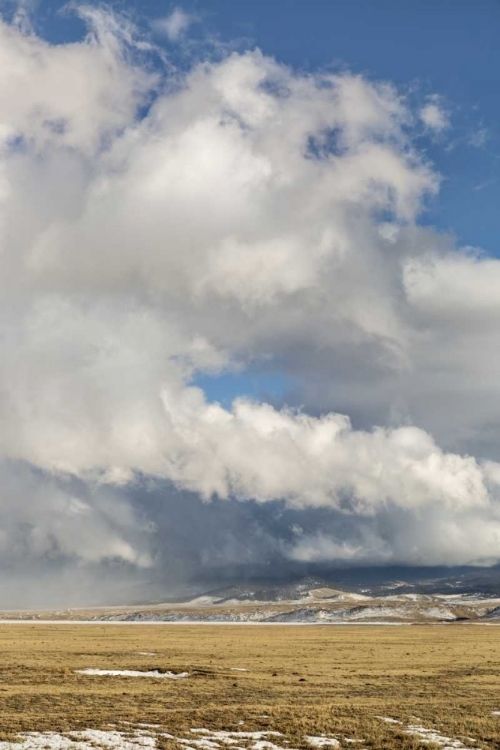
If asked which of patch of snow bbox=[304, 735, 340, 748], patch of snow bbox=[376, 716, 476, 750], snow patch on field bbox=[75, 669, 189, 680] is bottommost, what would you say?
snow patch on field bbox=[75, 669, 189, 680]

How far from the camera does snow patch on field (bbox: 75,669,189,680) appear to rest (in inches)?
2434

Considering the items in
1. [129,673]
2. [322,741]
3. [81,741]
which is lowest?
[129,673]

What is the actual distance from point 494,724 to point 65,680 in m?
35.3

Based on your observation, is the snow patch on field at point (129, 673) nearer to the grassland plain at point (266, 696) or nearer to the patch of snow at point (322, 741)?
the grassland plain at point (266, 696)

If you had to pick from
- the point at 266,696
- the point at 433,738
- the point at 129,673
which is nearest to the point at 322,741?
the point at 433,738

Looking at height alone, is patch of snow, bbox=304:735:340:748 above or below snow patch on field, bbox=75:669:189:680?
above

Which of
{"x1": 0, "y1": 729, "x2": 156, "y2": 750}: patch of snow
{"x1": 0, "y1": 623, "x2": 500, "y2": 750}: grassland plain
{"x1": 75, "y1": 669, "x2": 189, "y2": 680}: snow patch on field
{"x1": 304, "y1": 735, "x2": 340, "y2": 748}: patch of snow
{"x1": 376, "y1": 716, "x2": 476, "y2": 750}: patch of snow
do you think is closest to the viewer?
{"x1": 0, "y1": 729, "x2": 156, "y2": 750}: patch of snow

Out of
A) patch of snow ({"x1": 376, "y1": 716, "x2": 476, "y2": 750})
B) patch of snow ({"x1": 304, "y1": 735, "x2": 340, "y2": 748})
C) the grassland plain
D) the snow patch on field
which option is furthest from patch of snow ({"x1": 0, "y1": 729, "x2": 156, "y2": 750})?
the snow patch on field

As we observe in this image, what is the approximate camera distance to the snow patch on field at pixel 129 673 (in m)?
61.8

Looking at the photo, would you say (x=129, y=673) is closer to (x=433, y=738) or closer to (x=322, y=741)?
(x=322, y=741)

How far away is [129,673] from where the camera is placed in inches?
2510

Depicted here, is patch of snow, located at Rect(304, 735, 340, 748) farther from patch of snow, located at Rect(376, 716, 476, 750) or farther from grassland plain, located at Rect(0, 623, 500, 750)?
patch of snow, located at Rect(376, 716, 476, 750)

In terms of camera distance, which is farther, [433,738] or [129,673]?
[129,673]

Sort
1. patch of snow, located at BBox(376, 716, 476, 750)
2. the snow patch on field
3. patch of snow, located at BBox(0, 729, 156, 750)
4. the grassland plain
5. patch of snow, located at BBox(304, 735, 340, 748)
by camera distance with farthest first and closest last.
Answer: the snow patch on field
the grassland plain
patch of snow, located at BBox(376, 716, 476, 750)
patch of snow, located at BBox(304, 735, 340, 748)
patch of snow, located at BBox(0, 729, 156, 750)
